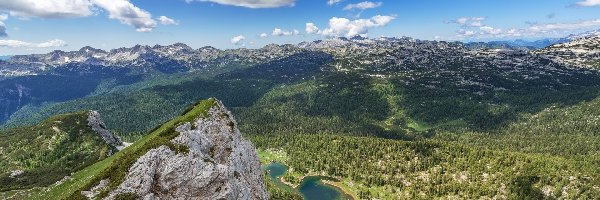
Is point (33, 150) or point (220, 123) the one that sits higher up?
Answer: point (220, 123)

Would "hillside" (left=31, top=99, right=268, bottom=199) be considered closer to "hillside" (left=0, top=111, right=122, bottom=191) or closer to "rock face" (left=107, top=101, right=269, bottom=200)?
"rock face" (left=107, top=101, right=269, bottom=200)

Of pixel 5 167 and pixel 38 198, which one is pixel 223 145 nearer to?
pixel 38 198

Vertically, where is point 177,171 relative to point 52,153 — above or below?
above

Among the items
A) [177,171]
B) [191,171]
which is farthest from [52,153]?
[191,171]

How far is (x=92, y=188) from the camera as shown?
206 ft

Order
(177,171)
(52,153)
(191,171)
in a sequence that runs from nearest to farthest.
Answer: (177,171), (191,171), (52,153)

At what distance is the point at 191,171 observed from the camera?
65438mm

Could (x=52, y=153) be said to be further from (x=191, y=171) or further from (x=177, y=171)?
(x=191, y=171)

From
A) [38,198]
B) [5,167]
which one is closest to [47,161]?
[5,167]

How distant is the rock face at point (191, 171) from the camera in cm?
6144

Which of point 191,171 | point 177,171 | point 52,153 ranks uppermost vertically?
point 177,171

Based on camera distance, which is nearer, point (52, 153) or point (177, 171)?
point (177, 171)

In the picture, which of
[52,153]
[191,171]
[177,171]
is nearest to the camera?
[177,171]

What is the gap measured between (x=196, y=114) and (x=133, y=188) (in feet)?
79.9
